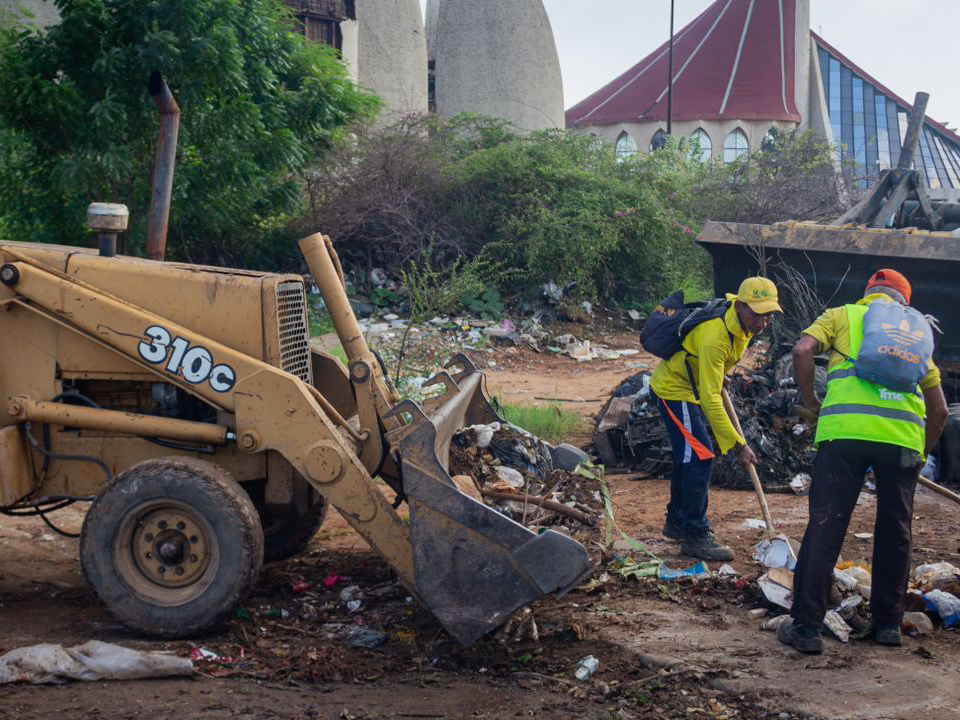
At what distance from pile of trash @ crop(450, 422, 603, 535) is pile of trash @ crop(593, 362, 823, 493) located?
171 cm

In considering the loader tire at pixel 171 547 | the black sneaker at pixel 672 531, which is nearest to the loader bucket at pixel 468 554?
the loader tire at pixel 171 547

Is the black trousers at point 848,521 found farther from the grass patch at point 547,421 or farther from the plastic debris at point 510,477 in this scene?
the grass patch at point 547,421

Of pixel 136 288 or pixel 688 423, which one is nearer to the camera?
pixel 136 288

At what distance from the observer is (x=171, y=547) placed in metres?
4.46

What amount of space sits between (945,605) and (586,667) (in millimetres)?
1838

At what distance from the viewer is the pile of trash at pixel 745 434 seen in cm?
791

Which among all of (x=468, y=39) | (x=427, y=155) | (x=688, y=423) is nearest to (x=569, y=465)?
(x=688, y=423)

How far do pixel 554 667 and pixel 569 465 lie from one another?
7.89ft

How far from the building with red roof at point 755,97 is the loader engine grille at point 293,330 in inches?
1087

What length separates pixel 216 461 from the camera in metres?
4.77

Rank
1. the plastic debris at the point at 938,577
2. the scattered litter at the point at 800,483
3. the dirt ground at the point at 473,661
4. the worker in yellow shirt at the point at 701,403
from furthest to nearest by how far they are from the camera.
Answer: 1. the scattered litter at the point at 800,483
2. the worker in yellow shirt at the point at 701,403
3. the plastic debris at the point at 938,577
4. the dirt ground at the point at 473,661

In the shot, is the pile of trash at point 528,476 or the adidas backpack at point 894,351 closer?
the adidas backpack at point 894,351

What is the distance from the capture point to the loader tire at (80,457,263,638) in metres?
4.41

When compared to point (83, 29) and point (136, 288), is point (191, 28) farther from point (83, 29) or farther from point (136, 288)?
point (136, 288)
